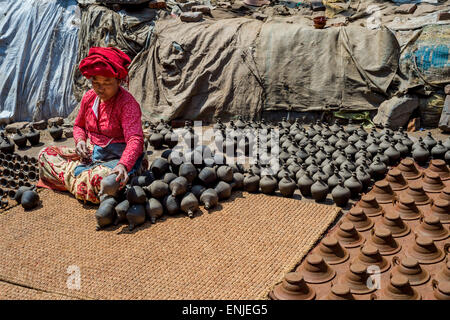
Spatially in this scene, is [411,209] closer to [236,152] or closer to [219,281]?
[219,281]

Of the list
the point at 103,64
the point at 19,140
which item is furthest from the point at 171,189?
the point at 19,140

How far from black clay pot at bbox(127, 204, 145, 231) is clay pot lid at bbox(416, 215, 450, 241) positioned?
221cm

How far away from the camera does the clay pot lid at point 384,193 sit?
408 centimetres

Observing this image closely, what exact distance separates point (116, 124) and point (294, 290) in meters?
2.42

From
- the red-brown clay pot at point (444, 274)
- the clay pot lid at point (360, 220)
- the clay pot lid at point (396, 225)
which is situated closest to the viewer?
the red-brown clay pot at point (444, 274)

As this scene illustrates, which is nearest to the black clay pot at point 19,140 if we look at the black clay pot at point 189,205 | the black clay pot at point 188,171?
the black clay pot at point 188,171

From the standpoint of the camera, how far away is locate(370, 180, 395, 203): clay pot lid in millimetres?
4078

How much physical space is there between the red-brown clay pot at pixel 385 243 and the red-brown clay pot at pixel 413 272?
0.32 meters

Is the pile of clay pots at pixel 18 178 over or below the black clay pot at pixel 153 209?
below

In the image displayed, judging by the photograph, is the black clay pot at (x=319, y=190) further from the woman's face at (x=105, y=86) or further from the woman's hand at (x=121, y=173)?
the woman's face at (x=105, y=86)

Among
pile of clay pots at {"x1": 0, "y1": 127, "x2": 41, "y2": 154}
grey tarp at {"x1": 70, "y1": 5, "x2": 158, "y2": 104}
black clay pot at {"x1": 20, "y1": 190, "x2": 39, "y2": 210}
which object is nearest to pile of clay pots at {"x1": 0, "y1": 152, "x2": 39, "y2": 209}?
black clay pot at {"x1": 20, "y1": 190, "x2": 39, "y2": 210}

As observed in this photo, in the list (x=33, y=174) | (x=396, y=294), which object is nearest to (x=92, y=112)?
(x=33, y=174)

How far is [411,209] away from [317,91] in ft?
10.8

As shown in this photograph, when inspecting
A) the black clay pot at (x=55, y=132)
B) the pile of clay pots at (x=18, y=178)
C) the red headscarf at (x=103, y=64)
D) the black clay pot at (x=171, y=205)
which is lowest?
the black clay pot at (x=55, y=132)
